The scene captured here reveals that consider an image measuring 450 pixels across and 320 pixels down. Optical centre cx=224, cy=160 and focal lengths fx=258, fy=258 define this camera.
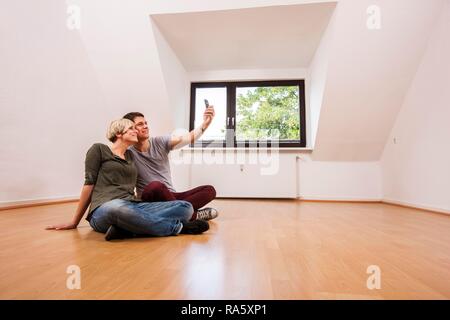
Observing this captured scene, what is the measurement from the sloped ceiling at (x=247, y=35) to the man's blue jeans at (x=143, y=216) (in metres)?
2.34

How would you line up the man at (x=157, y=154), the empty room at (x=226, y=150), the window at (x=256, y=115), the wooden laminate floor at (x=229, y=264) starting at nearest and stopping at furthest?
1. the wooden laminate floor at (x=229, y=264)
2. the empty room at (x=226, y=150)
3. the man at (x=157, y=154)
4. the window at (x=256, y=115)

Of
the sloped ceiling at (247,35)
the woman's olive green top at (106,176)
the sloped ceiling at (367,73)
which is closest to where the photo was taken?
the woman's olive green top at (106,176)

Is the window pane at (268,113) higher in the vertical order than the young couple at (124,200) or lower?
higher

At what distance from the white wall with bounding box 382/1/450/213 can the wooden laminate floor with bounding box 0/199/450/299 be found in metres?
1.20

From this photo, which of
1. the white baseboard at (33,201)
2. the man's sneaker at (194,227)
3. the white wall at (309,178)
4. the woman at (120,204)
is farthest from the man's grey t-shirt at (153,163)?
the white wall at (309,178)

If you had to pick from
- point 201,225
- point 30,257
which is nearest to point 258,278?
point 201,225

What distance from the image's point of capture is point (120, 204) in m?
1.17

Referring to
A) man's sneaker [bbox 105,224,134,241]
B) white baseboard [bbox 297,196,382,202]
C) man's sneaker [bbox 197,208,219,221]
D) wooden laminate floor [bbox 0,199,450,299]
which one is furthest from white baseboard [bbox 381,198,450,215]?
man's sneaker [bbox 105,224,134,241]

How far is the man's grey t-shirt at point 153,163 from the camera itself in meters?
1.62

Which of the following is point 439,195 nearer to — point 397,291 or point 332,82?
point 332,82

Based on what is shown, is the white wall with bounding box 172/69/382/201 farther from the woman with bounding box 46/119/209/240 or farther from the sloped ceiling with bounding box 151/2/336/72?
the woman with bounding box 46/119/209/240

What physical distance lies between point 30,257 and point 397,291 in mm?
1223

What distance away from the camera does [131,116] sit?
157cm

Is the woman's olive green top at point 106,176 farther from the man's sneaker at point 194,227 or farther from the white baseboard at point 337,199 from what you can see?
the white baseboard at point 337,199
